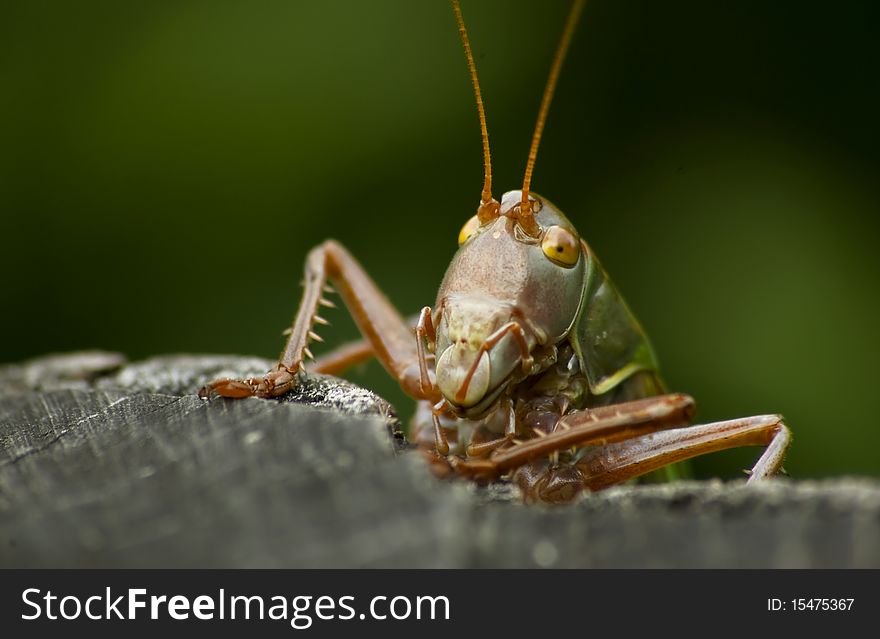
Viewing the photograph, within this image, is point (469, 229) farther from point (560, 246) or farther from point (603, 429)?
point (603, 429)

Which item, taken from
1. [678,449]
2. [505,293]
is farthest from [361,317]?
[678,449]

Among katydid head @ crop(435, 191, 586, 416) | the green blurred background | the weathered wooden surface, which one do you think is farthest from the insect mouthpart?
the green blurred background

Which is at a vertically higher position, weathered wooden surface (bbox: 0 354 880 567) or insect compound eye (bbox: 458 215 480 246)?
insect compound eye (bbox: 458 215 480 246)

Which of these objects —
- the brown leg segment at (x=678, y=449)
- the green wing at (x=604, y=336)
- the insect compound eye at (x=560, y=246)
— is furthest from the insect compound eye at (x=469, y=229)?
the brown leg segment at (x=678, y=449)

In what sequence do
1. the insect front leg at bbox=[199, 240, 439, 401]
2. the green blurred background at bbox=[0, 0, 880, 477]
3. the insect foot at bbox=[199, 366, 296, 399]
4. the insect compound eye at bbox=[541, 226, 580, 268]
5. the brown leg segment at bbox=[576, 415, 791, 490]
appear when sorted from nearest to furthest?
the insect foot at bbox=[199, 366, 296, 399] < the brown leg segment at bbox=[576, 415, 791, 490] < the insect compound eye at bbox=[541, 226, 580, 268] < the insect front leg at bbox=[199, 240, 439, 401] < the green blurred background at bbox=[0, 0, 880, 477]

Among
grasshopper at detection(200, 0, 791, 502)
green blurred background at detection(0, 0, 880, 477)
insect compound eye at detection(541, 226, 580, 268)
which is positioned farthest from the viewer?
green blurred background at detection(0, 0, 880, 477)

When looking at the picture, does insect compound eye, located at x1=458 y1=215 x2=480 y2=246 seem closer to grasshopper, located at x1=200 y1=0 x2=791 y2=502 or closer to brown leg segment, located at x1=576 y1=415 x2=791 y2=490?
grasshopper, located at x1=200 y1=0 x2=791 y2=502

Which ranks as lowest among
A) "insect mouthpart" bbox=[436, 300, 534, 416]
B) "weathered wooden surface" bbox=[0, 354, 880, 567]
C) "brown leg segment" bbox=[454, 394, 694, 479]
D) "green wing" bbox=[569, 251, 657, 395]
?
"weathered wooden surface" bbox=[0, 354, 880, 567]
